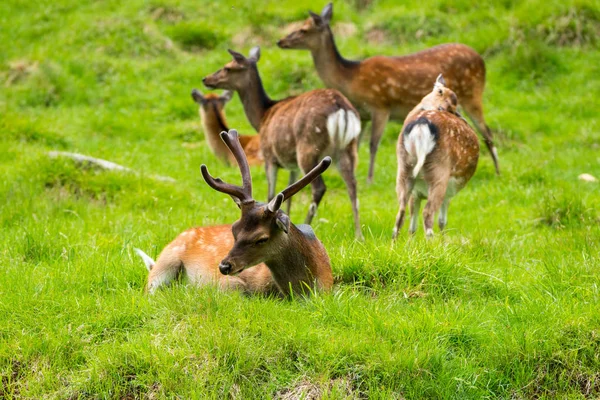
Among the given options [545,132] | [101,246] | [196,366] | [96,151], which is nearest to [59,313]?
[196,366]

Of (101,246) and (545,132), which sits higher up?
(101,246)

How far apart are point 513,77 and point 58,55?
7.41m

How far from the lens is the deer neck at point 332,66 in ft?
36.4

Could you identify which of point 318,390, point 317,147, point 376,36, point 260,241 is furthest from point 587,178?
point 376,36

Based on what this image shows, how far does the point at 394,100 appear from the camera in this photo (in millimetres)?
10961

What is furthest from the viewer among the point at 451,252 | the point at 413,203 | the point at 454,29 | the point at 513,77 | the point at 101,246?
the point at 454,29

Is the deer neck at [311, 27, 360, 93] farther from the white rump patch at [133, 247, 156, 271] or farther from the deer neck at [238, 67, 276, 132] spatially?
the white rump patch at [133, 247, 156, 271]

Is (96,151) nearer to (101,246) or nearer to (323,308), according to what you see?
(101,246)

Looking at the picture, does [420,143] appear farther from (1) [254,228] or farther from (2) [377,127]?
(2) [377,127]

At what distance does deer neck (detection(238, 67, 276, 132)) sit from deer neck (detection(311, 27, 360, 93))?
1510 millimetres

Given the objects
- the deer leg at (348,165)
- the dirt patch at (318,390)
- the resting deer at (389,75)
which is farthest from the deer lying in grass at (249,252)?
the resting deer at (389,75)

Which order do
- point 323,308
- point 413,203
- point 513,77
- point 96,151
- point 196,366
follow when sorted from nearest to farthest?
point 196,366 → point 323,308 → point 413,203 → point 96,151 → point 513,77

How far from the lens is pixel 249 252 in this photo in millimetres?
4836

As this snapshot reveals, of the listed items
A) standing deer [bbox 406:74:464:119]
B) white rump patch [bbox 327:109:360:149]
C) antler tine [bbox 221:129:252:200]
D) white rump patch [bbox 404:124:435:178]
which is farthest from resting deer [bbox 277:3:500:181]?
antler tine [bbox 221:129:252:200]
